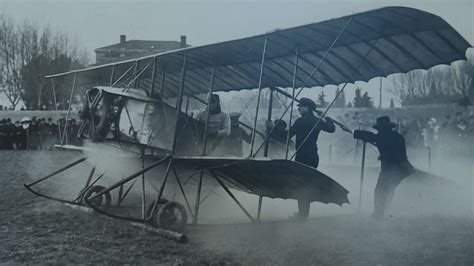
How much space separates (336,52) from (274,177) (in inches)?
88.4

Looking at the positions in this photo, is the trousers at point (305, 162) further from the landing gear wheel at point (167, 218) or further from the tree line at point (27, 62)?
the tree line at point (27, 62)

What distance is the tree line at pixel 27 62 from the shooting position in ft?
142

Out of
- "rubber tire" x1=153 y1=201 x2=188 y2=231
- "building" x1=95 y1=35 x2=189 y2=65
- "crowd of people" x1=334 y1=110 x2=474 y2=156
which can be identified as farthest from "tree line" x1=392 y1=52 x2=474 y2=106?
"building" x1=95 y1=35 x2=189 y2=65

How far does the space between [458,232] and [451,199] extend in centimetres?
505

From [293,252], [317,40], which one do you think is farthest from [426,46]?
[293,252]

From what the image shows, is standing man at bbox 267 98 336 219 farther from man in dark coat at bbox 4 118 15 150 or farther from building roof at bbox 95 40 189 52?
building roof at bbox 95 40 189 52

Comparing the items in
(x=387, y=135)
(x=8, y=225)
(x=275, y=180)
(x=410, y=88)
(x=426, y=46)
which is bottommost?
(x=8, y=225)

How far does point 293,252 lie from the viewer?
5.82m

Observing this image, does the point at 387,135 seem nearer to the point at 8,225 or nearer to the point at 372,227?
the point at 372,227

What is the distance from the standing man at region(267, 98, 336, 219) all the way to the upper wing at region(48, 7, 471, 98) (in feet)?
2.45

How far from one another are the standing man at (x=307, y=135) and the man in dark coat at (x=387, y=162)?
3.07 ft

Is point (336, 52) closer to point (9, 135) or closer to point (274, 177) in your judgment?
point (274, 177)

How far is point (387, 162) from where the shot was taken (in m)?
8.84

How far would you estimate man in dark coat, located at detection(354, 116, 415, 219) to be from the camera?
866 cm
